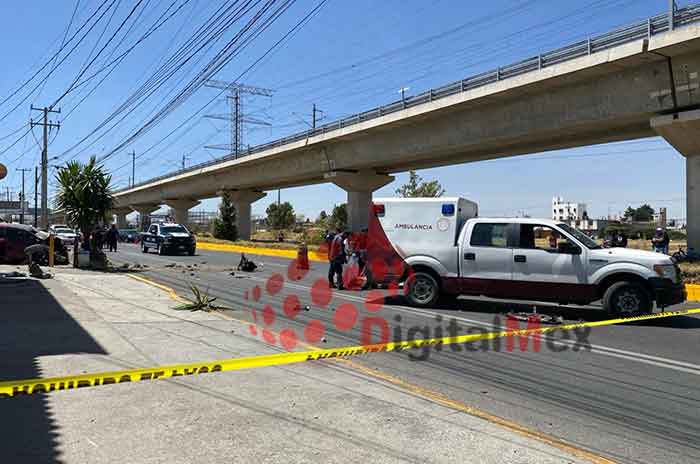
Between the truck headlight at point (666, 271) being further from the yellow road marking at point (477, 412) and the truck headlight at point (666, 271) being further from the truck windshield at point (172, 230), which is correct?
the truck windshield at point (172, 230)

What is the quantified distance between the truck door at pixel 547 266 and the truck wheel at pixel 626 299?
1.09 feet

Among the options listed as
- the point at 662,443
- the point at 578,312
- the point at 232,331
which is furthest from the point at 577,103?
the point at 662,443

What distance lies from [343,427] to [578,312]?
822 centimetres

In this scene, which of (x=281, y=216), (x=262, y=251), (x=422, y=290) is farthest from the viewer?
(x=281, y=216)

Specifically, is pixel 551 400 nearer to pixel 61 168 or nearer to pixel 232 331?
pixel 232 331

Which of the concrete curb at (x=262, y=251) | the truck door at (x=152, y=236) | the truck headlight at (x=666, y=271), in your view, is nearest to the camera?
the truck headlight at (x=666, y=271)

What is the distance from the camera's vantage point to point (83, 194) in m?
20.5

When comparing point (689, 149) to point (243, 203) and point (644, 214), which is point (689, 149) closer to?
point (243, 203)

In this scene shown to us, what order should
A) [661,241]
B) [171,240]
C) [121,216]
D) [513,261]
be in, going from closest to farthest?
[513,261], [661,241], [171,240], [121,216]

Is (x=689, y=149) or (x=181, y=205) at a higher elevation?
(x=181, y=205)

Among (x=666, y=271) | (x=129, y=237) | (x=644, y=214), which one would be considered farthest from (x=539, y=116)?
(x=644, y=214)

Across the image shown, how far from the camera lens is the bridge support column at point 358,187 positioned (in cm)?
3806

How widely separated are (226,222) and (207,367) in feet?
156

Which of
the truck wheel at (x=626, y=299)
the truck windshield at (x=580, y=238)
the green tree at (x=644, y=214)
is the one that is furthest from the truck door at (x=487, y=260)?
the green tree at (x=644, y=214)
